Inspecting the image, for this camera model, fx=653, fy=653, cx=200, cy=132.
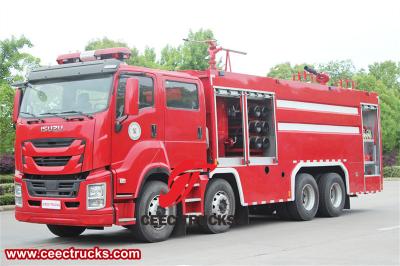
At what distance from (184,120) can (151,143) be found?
0.93m

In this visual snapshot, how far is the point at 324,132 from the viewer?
15219 mm

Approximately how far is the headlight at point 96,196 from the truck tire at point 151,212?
739mm

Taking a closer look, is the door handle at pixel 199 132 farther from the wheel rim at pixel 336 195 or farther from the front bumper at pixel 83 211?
the wheel rim at pixel 336 195

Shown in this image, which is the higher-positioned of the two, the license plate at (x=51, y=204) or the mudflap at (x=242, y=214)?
the license plate at (x=51, y=204)

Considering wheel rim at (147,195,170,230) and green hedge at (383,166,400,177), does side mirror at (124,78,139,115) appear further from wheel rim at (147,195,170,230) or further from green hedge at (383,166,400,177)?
green hedge at (383,166,400,177)

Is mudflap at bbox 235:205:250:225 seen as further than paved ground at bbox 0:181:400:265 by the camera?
Yes

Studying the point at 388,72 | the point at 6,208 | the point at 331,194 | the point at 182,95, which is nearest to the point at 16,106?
the point at 182,95

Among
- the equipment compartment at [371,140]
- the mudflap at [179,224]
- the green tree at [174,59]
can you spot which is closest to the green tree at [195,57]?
the green tree at [174,59]

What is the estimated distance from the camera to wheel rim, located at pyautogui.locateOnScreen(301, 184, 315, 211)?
14.8 metres

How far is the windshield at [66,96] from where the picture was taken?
1056 cm

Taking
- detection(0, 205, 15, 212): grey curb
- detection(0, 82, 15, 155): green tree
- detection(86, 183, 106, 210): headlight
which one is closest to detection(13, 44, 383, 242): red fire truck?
detection(86, 183, 106, 210): headlight

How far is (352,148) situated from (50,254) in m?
8.87

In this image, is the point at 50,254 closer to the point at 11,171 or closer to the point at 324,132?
the point at 324,132

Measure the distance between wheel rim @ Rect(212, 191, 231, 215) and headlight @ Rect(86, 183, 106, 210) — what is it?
258cm
